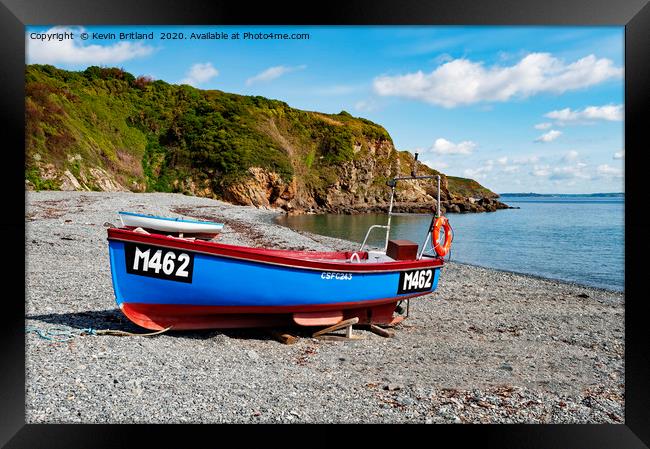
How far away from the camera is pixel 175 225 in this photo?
8750 mm

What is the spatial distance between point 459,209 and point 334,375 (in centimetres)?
6455

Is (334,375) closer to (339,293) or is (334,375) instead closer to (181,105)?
(339,293)

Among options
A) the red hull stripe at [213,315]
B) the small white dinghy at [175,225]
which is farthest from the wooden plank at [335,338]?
the small white dinghy at [175,225]

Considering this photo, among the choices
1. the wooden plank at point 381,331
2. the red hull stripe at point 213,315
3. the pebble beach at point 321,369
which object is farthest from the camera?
the wooden plank at point 381,331

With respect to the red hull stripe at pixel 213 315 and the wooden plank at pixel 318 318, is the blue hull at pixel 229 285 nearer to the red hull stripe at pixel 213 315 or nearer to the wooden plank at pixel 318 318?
the red hull stripe at pixel 213 315

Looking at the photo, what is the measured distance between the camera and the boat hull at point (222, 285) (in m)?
6.28

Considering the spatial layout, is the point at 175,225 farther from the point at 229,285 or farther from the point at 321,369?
the point at 321,369

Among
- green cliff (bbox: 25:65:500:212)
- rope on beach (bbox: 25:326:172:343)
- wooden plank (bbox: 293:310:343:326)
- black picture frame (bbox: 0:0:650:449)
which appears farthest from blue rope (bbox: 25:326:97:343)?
green cliff (bbox: 25:65:500:212)

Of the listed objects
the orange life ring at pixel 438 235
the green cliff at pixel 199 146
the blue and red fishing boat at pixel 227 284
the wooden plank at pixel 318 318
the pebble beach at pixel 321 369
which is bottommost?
the pebble beach at pixel 321 369

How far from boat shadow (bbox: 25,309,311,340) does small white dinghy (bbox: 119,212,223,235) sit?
1.69m

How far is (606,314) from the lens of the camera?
1093 centimetres

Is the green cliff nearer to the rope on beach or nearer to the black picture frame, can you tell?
the rope on beach
